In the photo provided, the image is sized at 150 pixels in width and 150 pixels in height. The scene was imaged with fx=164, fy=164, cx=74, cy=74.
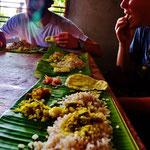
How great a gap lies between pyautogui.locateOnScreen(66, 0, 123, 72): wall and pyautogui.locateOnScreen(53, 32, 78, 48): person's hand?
275 cm

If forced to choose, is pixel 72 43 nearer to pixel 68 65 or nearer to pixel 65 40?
pixel 65 40

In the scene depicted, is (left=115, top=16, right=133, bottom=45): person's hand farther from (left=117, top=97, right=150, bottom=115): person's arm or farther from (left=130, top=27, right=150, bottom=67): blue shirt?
(left=117, top=97, right=150, bottom=115): person's arm

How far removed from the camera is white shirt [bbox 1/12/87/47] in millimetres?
4508

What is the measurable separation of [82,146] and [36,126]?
0.43 meters

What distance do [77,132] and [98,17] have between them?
19.4 feet

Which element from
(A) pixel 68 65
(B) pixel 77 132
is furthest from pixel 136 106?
(B) pixel 77 132

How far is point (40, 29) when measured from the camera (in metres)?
4.53

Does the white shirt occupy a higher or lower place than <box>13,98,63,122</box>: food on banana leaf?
higher

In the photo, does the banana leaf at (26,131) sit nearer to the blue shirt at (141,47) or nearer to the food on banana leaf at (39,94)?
the food on banana leaf at (39,94)

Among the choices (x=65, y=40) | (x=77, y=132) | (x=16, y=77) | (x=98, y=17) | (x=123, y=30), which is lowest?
(x=16, y=77)

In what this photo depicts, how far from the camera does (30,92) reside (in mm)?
1740

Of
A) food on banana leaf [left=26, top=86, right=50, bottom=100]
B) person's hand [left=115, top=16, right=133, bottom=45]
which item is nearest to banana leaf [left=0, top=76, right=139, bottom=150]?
food on banana leaf [left=26, top=86, right=50, bottom=100]

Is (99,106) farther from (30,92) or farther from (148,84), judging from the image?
(148,84)

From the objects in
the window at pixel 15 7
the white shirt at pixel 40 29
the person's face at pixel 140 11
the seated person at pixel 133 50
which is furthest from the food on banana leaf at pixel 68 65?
the window at pixel 15 7
